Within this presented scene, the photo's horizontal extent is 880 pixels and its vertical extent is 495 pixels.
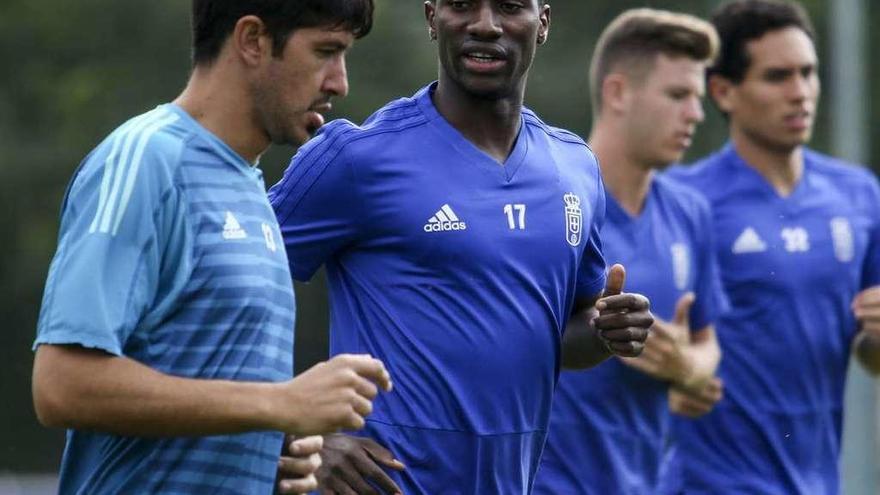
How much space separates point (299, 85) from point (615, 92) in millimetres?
3906

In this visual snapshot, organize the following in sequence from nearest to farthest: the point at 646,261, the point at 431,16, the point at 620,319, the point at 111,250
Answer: the point at 111,250
the point at 620,319
the point at 431,16
the point at 646,261

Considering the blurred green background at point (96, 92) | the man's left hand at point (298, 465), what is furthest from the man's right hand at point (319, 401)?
the blurred green background at point (96, 92)

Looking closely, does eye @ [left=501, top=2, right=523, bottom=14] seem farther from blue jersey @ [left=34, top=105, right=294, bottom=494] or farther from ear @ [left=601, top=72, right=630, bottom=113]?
ear @ [left=601, top=72, right=630, bottom=113]

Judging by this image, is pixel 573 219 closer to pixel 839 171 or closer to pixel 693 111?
pixel 693 111

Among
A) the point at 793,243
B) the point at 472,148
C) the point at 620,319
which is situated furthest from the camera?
the point at 793,243

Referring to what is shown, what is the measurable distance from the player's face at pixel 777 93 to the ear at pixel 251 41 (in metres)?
4.61

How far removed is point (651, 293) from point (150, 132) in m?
3.81

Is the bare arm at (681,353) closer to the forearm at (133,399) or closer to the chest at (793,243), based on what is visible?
the chest at (793,243)

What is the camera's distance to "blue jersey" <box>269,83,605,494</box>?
17.3 ft

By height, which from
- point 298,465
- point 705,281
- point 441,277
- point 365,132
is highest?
point 365,132

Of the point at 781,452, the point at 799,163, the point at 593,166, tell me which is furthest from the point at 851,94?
the point at 593,166

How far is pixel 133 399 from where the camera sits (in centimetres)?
410

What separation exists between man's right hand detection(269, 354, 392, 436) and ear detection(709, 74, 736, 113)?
513 cm

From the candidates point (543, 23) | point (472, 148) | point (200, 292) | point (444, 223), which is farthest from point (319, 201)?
point (200, 292)
